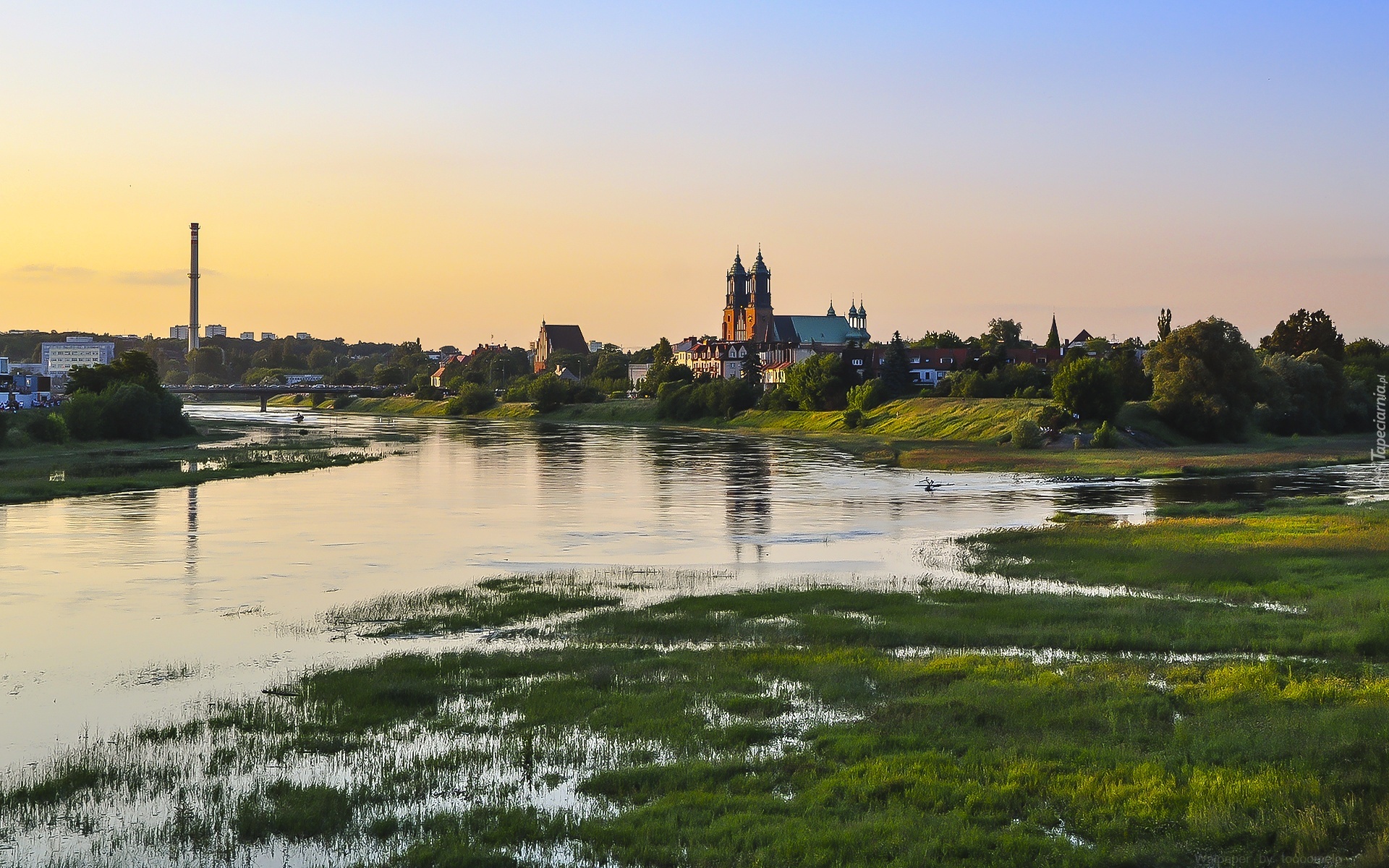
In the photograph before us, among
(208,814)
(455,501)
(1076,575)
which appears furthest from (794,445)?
(208,814)

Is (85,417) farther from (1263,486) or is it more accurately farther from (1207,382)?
(1207,382)

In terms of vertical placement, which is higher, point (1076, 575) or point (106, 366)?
point (106, 366)

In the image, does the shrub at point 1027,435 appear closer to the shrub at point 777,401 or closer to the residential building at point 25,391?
the shrub at point 777,401

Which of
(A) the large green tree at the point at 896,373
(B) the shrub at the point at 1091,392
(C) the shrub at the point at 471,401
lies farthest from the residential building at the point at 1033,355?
(C) the shrub at the point at 471,401

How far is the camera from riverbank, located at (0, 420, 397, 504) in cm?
5653

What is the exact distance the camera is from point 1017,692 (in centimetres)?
1756

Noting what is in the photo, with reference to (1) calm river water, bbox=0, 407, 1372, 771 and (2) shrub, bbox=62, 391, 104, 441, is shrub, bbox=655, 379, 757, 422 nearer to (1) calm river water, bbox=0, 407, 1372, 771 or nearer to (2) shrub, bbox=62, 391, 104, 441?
(1) calm river water, bbox=0, 407, 1372, 771

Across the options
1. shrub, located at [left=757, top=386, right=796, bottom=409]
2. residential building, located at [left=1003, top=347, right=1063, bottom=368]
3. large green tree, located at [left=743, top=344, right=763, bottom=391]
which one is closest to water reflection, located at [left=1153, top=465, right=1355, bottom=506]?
shrub, located at [left=757, top=386, right=796, bottom=409]

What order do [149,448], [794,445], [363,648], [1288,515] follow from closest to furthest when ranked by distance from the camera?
[363,648]
[1288,515]
[149,448]
[794,445]

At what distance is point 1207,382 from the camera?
90500mm

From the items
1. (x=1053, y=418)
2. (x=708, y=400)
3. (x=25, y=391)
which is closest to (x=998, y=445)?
(x=1053, y=418)

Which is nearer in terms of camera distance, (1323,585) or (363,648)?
(363,648)

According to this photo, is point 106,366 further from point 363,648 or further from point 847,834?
point 847,834

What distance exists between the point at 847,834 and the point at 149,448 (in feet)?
277
